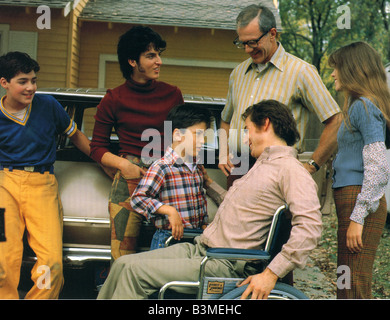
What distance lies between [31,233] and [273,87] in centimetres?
186

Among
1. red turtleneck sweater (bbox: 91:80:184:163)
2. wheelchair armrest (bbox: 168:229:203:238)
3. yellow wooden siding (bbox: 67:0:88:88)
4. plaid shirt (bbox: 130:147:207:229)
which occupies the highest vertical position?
yellow wooden siding (bbox: 67:0:88:88)

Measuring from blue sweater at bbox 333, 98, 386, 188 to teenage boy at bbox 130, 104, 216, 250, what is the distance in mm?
831

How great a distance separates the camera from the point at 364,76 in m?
2.89

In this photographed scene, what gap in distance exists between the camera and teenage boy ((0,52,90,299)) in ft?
10.4

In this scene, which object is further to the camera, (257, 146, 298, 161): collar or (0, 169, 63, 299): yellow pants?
(0, 169, 63, 299): yellow pants

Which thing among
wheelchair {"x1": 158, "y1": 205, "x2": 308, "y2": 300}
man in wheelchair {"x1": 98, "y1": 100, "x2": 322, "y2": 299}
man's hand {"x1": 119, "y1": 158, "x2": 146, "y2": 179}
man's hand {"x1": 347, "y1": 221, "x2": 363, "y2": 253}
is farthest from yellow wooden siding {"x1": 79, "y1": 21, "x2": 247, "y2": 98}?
wheelchair {"x1": 158, "y1": 205, "x2": 308, "y2": 300}

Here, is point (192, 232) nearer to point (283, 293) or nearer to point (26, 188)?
point (283, 293)

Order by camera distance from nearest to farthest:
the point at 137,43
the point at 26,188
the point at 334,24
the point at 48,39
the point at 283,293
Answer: the point at 283,293, the point at 26,188, the point at 137,43, the point at 48,39, the point at 334,24

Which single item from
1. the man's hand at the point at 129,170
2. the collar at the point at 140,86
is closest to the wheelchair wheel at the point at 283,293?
the man's hand at the point at 129,170

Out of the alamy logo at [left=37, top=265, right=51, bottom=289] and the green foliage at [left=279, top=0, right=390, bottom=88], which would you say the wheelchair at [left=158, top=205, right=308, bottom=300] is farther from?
the green foliage at [left=279, top=0, right=390, bottom=88]

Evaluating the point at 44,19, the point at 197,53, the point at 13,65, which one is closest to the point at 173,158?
the point at 13,65

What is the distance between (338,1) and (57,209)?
23.1m

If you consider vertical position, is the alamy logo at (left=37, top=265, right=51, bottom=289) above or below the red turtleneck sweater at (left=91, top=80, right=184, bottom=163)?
below
